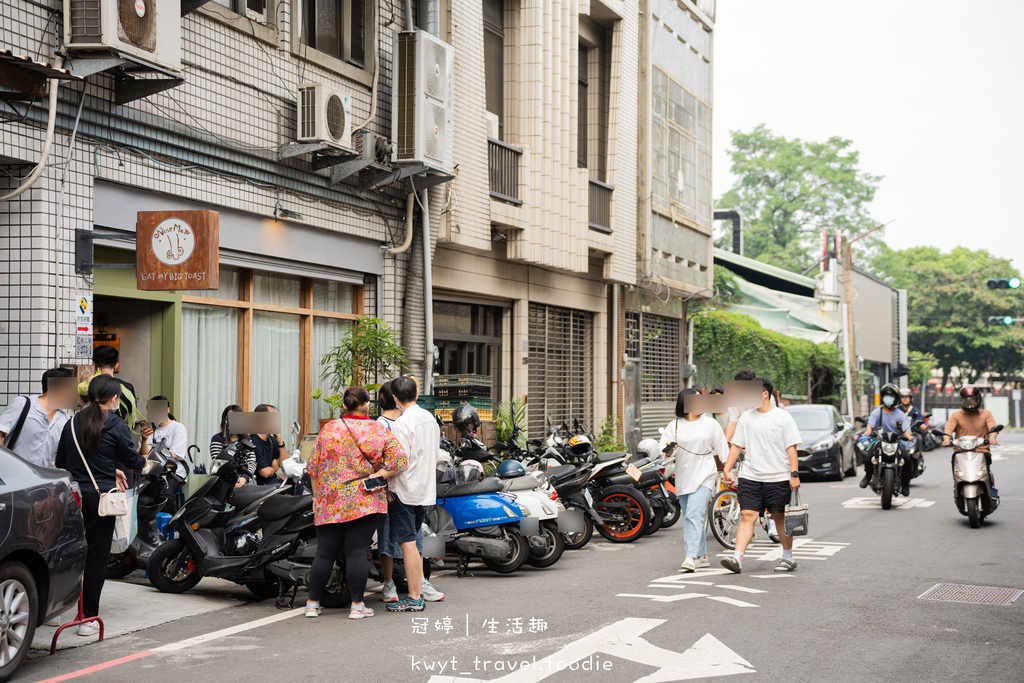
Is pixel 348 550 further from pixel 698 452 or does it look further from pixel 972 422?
pixel 972 422

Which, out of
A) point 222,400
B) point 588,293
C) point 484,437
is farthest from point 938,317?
point 222,400

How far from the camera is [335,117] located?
43.0 feet

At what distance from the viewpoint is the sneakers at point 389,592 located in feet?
28.0

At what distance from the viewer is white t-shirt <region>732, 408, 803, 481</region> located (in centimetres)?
1024

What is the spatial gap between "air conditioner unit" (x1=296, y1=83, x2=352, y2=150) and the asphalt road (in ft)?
18.6

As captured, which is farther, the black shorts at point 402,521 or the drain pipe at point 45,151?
the drain pipe at point 45,151

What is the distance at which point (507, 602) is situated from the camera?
880cm

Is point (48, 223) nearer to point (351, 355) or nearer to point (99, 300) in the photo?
point (99, 300)

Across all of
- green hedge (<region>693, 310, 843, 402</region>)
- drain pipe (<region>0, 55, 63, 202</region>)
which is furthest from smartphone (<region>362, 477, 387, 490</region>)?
green hedge (<region>693, 310, 843, 402</region>)

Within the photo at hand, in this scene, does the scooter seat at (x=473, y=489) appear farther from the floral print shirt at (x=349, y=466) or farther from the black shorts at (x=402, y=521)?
the floral print shirt at (x=349, y=466)

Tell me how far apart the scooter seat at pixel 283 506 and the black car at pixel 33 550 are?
1.89 metres

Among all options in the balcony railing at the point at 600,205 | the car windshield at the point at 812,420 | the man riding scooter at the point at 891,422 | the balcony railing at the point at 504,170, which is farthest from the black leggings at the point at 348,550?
the car windshield at the point at 812,420

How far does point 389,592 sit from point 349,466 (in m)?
1.22

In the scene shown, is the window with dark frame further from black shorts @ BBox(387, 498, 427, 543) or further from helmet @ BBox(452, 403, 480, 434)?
black shorts @ BBox(387, 498, 427, 543)
